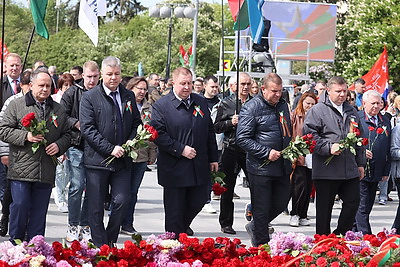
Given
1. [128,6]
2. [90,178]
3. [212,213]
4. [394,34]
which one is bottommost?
[212,213]

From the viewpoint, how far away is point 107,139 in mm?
8289

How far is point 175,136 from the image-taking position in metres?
8.49

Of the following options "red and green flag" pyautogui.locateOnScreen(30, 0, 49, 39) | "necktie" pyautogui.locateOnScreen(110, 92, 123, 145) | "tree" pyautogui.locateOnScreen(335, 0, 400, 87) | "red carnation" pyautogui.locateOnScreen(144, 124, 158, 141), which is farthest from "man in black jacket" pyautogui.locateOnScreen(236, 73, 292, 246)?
"tree" pyautogui.locateOnScreen(335, 0, 400, 87)

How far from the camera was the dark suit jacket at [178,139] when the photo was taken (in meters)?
8.45

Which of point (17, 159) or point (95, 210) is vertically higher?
point (17, 159)

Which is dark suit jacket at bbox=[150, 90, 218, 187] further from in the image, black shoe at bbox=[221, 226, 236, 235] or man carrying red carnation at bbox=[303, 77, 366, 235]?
black shoe at bbox=[221, 226, 236, 235]

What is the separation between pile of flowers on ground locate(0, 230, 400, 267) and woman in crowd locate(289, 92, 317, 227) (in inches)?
217

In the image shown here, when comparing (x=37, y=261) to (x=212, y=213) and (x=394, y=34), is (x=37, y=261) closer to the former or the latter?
(x=212, y=213)

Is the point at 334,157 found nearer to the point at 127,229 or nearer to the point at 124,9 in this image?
the point at 127,229

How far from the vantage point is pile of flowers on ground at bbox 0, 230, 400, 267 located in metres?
5.34

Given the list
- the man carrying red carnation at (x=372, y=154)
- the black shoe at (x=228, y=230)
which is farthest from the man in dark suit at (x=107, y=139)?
the man carrying red carnation at (x=372, y=154)

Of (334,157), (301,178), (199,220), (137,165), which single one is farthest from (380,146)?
(137,165)

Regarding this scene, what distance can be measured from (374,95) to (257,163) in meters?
2.39

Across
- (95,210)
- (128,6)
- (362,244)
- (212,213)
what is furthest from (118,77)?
(128,6)
